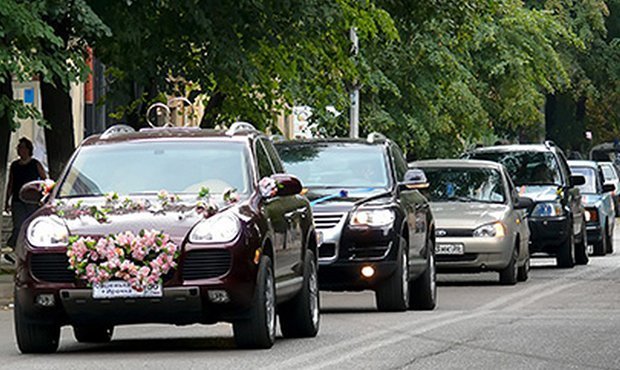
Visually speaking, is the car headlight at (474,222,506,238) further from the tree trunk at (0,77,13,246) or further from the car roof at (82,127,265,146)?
the car roof at (82,127,265,146)

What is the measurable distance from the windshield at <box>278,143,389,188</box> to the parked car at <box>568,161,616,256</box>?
15.1 meters

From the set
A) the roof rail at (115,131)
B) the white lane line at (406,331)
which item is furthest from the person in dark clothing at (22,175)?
the roof rail at (115,131)

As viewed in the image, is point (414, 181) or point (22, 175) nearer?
point (414, 181)

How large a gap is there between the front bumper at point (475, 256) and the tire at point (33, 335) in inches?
424

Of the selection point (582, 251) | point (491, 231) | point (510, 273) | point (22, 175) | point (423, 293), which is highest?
point (22, 175)

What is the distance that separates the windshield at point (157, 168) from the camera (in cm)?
1538

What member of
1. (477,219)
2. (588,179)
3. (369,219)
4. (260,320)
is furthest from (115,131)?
(588,179)

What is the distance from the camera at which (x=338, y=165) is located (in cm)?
2091

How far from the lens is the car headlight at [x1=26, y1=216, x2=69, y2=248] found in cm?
1443

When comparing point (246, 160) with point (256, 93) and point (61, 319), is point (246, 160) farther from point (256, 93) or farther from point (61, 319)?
point (256, 93)

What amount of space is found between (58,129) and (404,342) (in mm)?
13294

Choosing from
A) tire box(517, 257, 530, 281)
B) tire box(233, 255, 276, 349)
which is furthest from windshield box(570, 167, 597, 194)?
tire box(233, 255, 276, 349)

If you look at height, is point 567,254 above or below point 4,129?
below

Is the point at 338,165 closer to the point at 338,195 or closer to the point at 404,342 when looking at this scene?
the point at 338,195
